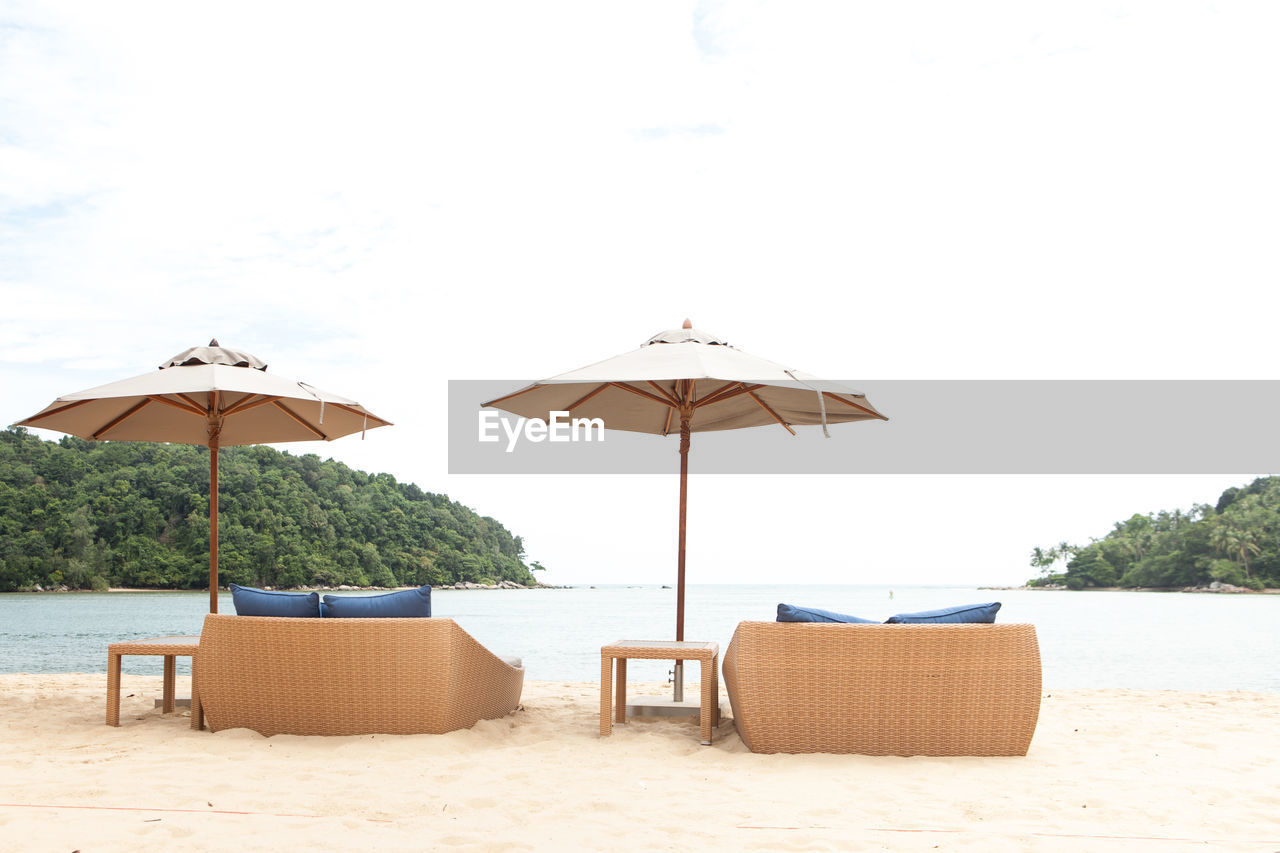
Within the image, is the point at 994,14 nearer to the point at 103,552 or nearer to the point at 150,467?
the point at 150,467

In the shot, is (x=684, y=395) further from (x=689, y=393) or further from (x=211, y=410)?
(x=211, y=410)

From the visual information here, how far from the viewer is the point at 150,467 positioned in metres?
39.3

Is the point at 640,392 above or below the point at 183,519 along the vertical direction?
above

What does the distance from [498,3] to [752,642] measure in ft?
32.9

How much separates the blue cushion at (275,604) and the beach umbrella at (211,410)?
2.68 feet

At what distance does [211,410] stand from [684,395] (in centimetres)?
279

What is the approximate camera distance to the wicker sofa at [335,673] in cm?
376

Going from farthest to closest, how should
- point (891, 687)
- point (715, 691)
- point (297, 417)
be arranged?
point (297, 417) → point (715, 691) → point (891, 687)

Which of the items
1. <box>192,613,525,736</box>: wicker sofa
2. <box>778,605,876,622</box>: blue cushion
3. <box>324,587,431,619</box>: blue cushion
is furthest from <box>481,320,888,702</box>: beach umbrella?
<box>192,613,525,736</box>: wicker sofa

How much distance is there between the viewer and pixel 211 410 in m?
5.24

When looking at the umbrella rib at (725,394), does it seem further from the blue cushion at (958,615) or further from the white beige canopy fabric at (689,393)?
the blue cushion at (958,615)

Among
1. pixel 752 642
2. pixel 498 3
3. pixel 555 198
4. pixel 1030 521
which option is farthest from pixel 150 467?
pixel 1030 521

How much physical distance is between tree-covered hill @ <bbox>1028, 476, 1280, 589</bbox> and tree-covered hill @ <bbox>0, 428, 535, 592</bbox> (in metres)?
49.3

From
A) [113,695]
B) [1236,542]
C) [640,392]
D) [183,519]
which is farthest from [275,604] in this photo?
[1236,542]
